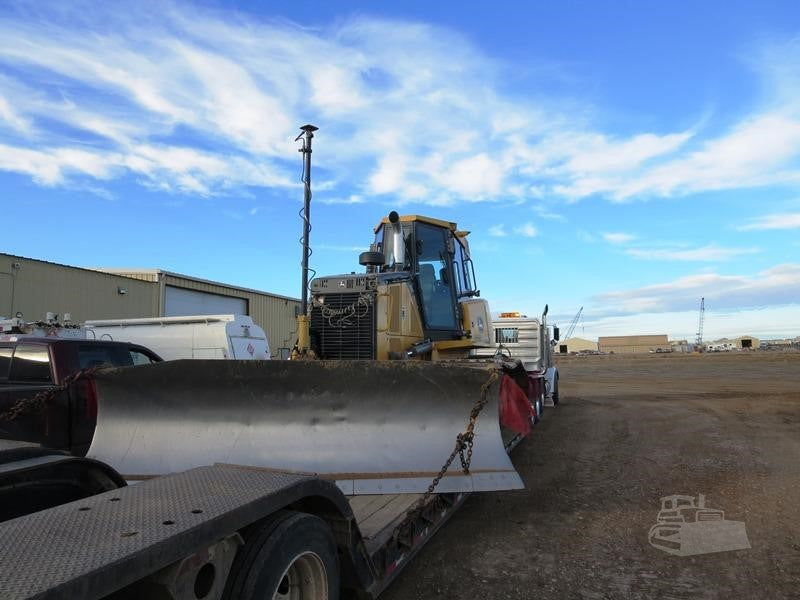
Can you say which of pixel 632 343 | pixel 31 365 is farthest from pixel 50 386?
pixel 632 343

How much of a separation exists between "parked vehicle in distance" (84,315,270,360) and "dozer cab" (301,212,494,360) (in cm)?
440

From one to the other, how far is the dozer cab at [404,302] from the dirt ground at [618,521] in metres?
→ 1.89

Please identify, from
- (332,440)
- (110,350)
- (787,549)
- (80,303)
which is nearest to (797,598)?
(787,549)

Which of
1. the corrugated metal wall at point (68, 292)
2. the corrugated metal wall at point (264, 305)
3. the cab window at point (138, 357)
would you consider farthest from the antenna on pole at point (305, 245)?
the corrugated metal wall at point (264, 305)

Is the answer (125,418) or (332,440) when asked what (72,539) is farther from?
(125,418)

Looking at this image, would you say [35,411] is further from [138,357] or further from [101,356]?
[138,357]

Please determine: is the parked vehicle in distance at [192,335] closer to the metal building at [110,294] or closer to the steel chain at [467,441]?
the metal building at [110,294]

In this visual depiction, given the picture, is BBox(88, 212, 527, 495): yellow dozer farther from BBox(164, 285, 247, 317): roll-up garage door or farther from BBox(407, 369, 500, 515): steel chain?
BBox(164, 285, 247, 317): roll-up garage door

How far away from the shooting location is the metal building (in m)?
16.3

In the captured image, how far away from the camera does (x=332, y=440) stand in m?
4.09

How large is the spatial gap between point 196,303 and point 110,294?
4.34 meters

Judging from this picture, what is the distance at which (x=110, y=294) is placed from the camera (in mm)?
19281

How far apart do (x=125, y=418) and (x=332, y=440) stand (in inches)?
67.3

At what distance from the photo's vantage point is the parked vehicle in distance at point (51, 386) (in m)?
4.86
